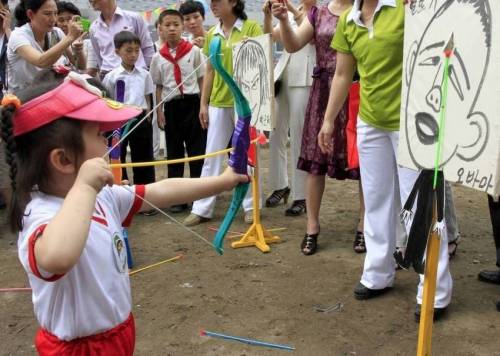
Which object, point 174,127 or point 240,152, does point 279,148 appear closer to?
point 174,127

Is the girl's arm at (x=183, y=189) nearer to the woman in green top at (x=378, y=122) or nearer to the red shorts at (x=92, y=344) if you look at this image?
the red shorts at (x=92, y=344)

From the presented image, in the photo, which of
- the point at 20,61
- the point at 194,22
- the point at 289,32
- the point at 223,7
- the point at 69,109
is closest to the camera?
the point at 69,109

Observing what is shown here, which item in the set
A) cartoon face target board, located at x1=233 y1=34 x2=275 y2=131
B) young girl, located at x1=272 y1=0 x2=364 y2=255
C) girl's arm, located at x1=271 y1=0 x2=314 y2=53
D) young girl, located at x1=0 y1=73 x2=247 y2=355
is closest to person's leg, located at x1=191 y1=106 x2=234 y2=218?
cartoon face target board, located at x1=233 y1=34 x2=275 y2=131

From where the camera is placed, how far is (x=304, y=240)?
12.3 ft

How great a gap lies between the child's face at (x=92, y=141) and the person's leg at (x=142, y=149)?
3.30 m

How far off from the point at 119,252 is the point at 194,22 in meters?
4.37

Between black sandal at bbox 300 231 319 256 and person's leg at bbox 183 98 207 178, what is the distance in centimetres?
158

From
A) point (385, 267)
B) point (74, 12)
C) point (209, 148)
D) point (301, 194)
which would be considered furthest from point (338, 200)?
point (74, 12)

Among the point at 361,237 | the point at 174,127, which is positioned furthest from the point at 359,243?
the point at 174,127

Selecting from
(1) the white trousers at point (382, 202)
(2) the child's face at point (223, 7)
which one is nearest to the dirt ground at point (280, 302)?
(1) the white trousers at point (382, 202)

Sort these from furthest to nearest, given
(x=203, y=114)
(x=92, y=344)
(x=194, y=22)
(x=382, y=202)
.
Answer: (x=194, y=22)
(x=203, y=114)
(x=382, y=202)
(x=92, y=344)

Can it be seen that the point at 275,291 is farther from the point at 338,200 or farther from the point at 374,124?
the point at 338,200

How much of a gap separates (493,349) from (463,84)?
1335 millimetres

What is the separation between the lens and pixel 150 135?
15.8 ft
